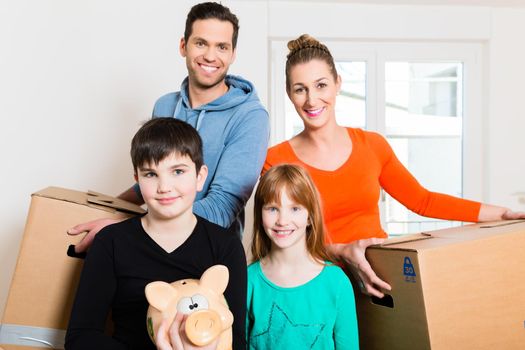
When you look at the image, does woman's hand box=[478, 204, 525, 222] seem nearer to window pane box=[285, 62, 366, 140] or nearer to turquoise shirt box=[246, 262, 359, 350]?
turquoise shirt box=[246, 262, 359, 350]

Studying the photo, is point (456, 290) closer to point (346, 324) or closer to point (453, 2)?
point (346, 324)

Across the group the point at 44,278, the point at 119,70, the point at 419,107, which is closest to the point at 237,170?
the point at 44,278

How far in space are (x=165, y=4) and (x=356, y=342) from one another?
2362 millimetres

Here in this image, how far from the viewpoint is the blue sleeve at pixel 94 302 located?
1122 mm

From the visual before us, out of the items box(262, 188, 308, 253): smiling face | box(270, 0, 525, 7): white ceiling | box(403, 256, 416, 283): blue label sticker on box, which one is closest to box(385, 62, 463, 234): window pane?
box(270, 0, 525, 7): white ceiling

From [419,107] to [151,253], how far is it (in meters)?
2.94

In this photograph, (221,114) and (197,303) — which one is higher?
(221,114)

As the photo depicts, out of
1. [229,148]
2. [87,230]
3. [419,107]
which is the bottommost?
[87,230]

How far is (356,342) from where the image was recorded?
4.39 ft

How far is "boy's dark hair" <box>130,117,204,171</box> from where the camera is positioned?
3.89 ft

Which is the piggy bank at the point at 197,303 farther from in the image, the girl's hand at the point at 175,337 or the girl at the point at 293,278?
the girl at the point at 293,278

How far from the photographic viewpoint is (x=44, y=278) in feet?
4.16

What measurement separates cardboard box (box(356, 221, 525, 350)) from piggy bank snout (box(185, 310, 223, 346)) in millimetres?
481

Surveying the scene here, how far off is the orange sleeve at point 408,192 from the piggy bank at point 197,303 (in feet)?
2.76
